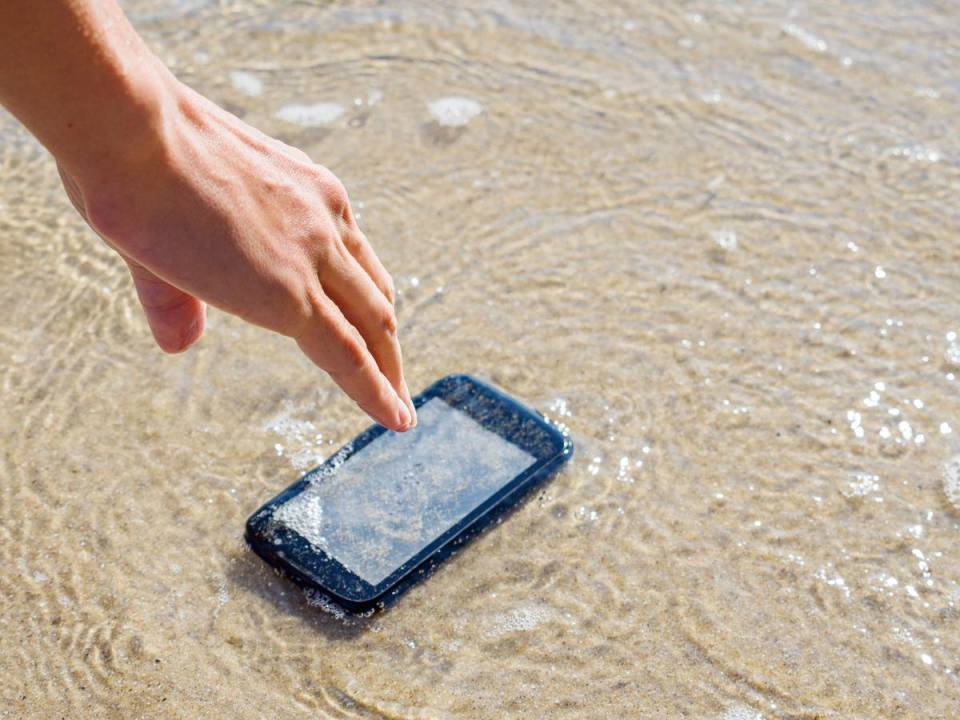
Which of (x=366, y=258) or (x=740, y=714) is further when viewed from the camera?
(x=740, y=714)

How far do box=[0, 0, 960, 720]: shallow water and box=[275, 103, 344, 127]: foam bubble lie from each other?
19mm

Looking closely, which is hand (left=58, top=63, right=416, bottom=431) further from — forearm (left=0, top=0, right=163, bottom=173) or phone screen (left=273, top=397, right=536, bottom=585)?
phone screen (left=273, top=397, right=536, bottom=585)

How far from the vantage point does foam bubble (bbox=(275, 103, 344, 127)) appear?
3.54 m

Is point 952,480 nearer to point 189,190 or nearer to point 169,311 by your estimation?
point 169,311

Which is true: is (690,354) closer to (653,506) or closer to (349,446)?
(653,506)

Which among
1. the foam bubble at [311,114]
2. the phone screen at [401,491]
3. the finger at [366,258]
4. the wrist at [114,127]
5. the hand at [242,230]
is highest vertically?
the wrist at [114,127]

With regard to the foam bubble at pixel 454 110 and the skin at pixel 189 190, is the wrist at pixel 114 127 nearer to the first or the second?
the skin at pixel 189 190

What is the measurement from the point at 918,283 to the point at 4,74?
239 centimetres

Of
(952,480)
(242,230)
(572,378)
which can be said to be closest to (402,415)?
(242,230)

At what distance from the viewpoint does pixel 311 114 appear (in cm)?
358

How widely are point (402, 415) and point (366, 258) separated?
0.93ft

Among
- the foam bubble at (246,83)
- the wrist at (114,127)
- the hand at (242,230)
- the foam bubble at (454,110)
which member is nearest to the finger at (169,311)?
the hand at (242,230)

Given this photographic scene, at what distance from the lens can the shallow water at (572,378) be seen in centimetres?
214

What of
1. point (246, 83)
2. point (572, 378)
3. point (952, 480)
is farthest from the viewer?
point (246, 83)
